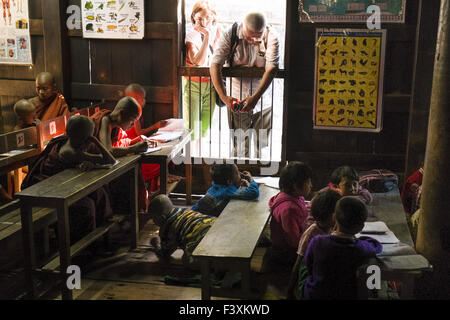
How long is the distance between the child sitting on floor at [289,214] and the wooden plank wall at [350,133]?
8.74 feet

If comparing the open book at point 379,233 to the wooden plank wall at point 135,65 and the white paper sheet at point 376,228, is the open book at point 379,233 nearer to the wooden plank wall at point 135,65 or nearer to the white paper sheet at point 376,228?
the white paper sheet at point 376,228

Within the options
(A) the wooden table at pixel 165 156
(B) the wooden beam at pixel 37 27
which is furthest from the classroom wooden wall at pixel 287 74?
(A) the wooden table at pixel 165 156

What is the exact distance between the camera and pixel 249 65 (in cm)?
764

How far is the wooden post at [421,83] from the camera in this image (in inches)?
275

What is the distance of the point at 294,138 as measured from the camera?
780 cm

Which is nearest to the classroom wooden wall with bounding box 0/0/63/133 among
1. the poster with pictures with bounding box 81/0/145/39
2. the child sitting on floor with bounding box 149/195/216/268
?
the poster with pictures with bounding box 81/0/145/39

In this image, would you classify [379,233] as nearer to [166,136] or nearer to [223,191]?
[223,191]

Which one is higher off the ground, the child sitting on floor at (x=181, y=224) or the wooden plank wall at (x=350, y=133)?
the wooden plank wall at (x=350, y=133)

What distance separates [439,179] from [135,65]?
4.84 metres

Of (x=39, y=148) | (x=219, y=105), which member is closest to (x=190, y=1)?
(x=219, y=105)

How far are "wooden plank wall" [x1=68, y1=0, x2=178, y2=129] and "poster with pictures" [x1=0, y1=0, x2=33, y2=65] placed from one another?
0.68 meters

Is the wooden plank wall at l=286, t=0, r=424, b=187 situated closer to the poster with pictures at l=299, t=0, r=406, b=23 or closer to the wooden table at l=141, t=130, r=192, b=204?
the poster with pictures at l=299, t=0, r=406, b=23

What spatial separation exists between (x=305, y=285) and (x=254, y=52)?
4.19 meters

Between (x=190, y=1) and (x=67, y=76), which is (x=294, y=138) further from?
(x=67, y=76)
